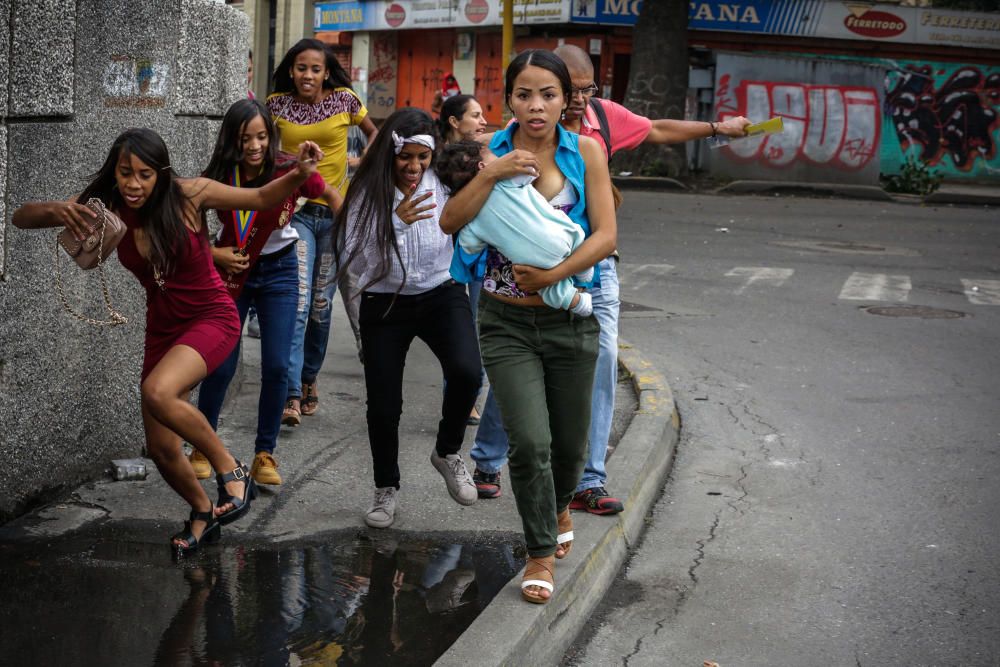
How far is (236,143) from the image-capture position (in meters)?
5.51

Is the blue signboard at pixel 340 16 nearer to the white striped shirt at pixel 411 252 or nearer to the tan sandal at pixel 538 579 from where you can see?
the white striped shirt at pixel 411 252

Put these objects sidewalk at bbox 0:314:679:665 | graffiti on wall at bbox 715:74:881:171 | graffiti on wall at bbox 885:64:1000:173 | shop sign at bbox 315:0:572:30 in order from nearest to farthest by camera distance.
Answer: sidewalk at bbox 0:314:679:665
graffiti on wall at bbox 715:74:881:171
graffiti on wall at bbox 885:64:1000:173
shop sign at bbox 315:0:572:30

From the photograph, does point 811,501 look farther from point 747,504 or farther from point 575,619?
point 575,619

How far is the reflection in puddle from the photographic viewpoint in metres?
3.96

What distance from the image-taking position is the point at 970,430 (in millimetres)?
7215

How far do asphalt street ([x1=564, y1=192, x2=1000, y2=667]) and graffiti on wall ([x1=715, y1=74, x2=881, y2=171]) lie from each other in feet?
41.7

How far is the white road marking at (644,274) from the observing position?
1280 centimetres

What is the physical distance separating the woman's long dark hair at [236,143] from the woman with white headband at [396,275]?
0.56 m

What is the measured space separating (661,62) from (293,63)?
19199mm

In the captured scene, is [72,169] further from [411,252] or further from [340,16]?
[340,16]

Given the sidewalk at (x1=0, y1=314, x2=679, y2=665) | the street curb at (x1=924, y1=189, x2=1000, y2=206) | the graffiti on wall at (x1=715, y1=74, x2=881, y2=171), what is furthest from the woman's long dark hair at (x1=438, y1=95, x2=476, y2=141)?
the graffiti on wall at (x1=715, y1=74, x2=881, y2=171)

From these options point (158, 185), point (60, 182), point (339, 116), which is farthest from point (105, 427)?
point (339, 116)

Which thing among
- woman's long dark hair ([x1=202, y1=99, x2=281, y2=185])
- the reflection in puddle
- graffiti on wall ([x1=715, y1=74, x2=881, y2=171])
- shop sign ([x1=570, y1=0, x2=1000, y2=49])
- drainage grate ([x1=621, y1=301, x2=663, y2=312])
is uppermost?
shop sign ([x1=570, y1=0, x2=1000, y2=49])

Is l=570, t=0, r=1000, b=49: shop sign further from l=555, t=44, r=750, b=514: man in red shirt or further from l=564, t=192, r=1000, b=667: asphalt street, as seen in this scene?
l=555, t=44, r=750, b=514: man in red shirt
